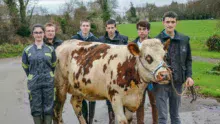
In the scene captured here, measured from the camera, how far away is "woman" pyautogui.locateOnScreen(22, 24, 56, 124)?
546 cm

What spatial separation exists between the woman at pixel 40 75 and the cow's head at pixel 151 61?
5.48 feet

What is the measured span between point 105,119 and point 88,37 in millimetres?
2294

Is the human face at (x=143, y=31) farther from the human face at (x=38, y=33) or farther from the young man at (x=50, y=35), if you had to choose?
the human face at (x=38, y=33)

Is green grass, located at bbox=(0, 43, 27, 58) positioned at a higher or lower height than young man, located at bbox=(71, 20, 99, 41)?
lower

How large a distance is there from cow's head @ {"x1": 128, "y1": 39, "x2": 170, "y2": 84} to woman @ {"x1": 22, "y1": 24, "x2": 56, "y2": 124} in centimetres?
167

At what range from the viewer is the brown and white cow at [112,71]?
4699mm

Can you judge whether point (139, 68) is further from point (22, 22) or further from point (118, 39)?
point (22, 22)

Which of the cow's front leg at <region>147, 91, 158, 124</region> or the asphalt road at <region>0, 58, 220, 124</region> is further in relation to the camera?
the asphalt road at <region>0, 58, 220, 124</region>

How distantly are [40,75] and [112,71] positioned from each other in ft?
4.29

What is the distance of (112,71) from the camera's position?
5160 mm

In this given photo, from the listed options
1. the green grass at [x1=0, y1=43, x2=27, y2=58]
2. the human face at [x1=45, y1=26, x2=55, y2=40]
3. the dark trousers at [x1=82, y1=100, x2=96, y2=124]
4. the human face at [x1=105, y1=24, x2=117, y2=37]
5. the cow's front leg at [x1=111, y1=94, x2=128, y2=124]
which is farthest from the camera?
the green grass at [x1=0, y1=43, x2=27, y2=58]

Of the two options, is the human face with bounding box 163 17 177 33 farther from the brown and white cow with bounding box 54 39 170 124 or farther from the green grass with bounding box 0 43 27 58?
the green grass with bounding box 0 43 27 58

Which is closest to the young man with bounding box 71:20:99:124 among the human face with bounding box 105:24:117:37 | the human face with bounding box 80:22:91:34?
the human face with bounding box 80:22:91:34

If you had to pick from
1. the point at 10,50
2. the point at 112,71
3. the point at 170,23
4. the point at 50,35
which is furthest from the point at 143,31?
the point at 10,50
